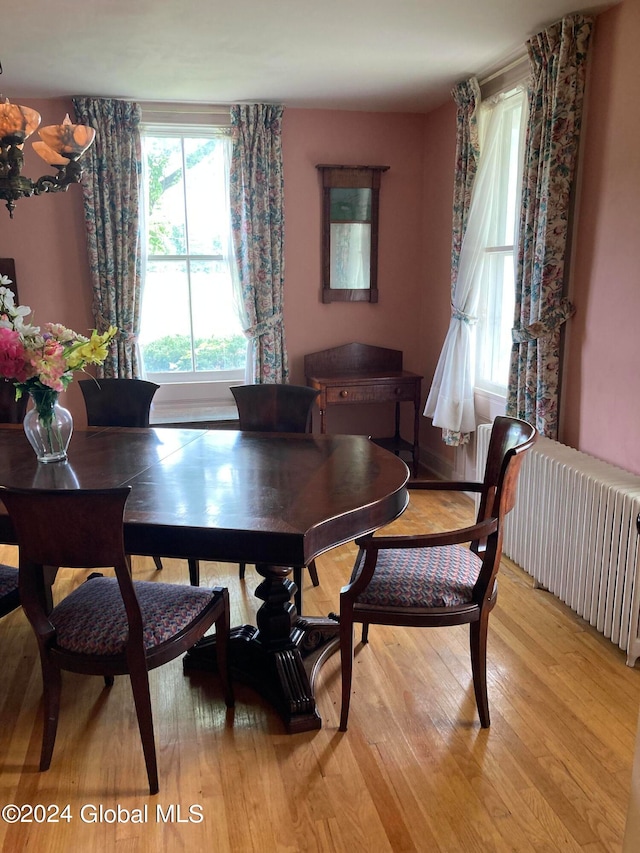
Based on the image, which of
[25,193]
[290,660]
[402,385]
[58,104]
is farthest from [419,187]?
[290,660]

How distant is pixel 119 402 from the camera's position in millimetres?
3205

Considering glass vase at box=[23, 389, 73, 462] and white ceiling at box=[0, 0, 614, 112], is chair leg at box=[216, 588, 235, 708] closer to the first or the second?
glass vase at box=[23, 389, 73, 462]

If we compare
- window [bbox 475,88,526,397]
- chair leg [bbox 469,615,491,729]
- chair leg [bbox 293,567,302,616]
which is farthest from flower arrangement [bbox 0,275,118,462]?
window [bbox 475,88,526,397]

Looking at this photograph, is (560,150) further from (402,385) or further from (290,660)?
(290,660)

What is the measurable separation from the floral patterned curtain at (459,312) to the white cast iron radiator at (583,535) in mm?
1048

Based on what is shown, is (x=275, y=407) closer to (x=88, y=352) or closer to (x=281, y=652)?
(x=88, y=352)

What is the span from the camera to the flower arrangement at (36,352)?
2178 millimetres

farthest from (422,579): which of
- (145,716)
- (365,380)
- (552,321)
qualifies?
(365,380)

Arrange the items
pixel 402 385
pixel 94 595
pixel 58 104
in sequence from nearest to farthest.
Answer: pixel 94 595 < pixel 58 104 < pixel 402 385

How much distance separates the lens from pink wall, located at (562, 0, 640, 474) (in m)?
2.70

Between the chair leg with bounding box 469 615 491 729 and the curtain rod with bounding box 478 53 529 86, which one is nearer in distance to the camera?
the chair leg with bounding box 469 615 491 729

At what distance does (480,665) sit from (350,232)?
137 inches

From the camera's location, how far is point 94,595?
2055 mm

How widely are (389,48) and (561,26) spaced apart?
2.74ft
